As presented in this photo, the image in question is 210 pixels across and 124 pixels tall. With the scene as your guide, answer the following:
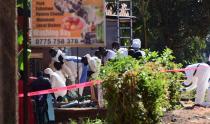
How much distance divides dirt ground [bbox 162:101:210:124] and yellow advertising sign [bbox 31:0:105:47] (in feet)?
6.44

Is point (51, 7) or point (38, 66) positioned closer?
point (51, 7)

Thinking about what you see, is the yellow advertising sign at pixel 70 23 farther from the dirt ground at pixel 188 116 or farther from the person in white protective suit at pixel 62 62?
the person in white protective suit at pixel 62 62

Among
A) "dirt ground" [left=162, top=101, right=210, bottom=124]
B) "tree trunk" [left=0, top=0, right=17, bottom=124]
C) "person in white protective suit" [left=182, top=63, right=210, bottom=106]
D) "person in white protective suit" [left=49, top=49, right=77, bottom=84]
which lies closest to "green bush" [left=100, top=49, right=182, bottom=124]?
"dirt ground" [left=162, top=101, right=210, bottom=124]

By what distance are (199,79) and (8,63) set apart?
8723 millimetres

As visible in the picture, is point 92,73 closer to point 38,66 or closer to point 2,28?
point 38,66

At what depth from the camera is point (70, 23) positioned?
11.1 meters

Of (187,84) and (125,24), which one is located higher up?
(125,24)

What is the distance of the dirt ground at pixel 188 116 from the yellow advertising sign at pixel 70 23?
6.44 ft

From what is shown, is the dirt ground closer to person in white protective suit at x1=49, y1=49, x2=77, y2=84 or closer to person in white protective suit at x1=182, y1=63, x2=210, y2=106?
person in white protective suit at x1=182, y1=63, x2=210, y2=106

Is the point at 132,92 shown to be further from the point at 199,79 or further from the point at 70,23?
the point at 199,79

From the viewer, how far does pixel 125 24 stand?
974 inches

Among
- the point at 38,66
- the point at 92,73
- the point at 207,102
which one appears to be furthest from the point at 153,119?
the point at 38,66

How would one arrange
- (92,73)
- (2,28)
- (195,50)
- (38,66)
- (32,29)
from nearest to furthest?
(2,28), (32,29), (92,73), (38,66), (195,50)

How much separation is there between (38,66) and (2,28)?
11.4 meters
